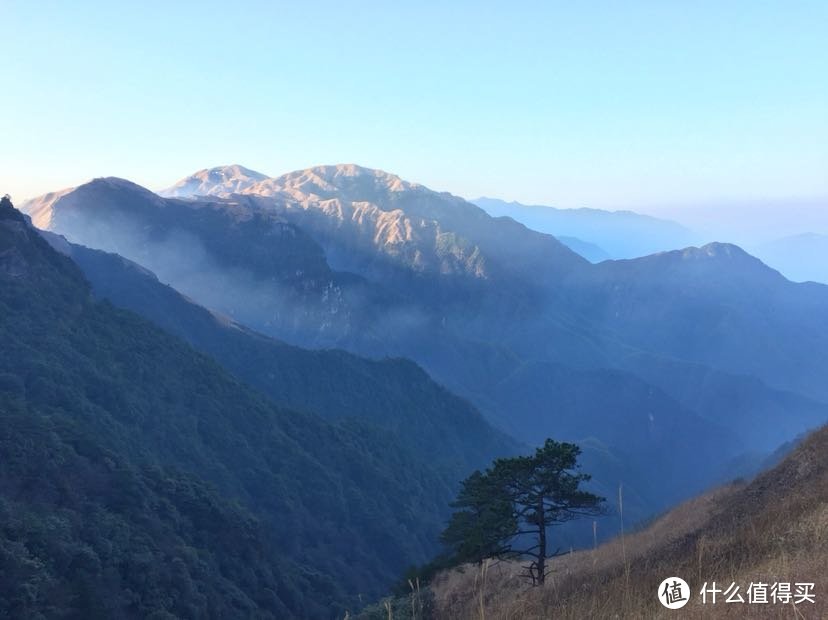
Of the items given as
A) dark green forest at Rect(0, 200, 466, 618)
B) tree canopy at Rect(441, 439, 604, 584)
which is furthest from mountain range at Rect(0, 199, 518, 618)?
tree canopy at Rect(441, 439, 604, 584)

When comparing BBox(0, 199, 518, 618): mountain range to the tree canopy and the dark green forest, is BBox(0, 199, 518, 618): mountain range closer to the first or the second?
the dark green forest

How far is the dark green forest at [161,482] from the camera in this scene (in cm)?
4141

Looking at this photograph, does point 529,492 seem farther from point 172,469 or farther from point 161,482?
point 172,469

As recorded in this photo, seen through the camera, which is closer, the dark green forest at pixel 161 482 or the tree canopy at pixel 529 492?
the tree canopy at pixel 529 492

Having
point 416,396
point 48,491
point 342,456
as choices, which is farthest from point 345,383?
point 48,491

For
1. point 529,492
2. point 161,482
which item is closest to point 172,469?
point 161,482

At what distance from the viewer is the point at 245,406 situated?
10512cm

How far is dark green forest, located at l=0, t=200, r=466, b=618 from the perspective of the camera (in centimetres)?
4141

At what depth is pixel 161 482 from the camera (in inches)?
2314

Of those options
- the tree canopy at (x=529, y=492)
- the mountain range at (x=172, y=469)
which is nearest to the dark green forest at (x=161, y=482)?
the mountain range at (x=172, y=469)

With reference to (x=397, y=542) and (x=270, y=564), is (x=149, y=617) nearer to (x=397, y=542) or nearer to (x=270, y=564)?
(x=270, y=564)

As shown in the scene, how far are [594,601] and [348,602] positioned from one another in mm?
69249

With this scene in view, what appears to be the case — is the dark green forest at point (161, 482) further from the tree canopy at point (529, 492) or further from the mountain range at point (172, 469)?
the tree canopy at point (529, 492)

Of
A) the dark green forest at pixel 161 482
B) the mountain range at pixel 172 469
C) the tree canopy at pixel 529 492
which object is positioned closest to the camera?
the tree canopy at pixel 529 492
